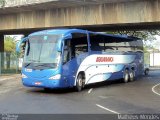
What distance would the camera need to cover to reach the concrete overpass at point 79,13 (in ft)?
88.7

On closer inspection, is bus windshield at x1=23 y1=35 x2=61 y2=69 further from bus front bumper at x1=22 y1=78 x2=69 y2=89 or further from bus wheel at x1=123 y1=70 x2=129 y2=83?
bus wheel at x1=123 y1=70 x2=129 y2=83

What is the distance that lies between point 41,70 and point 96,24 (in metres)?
10.0

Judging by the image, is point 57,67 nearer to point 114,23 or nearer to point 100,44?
point 100,44

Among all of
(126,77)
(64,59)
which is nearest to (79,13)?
(126,77)

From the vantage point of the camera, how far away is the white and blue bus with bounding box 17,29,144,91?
20.2 metres

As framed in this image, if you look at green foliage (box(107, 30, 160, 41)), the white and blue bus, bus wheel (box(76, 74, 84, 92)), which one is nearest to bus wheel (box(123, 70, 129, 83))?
the white and blue bus

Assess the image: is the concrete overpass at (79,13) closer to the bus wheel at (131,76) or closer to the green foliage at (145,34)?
the bus wheel at (131,76)

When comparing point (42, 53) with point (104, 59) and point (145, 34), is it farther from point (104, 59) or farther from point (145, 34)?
point (145, 34)

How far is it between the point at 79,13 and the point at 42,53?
10.1m

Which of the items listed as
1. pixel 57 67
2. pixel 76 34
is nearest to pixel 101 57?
pixel 76 34

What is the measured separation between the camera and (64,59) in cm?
2045

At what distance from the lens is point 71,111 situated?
13516 mm

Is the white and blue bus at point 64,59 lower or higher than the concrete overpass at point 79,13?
lower

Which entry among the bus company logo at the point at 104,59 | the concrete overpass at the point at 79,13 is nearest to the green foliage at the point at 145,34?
the concrete overpass at the point at 79,13
